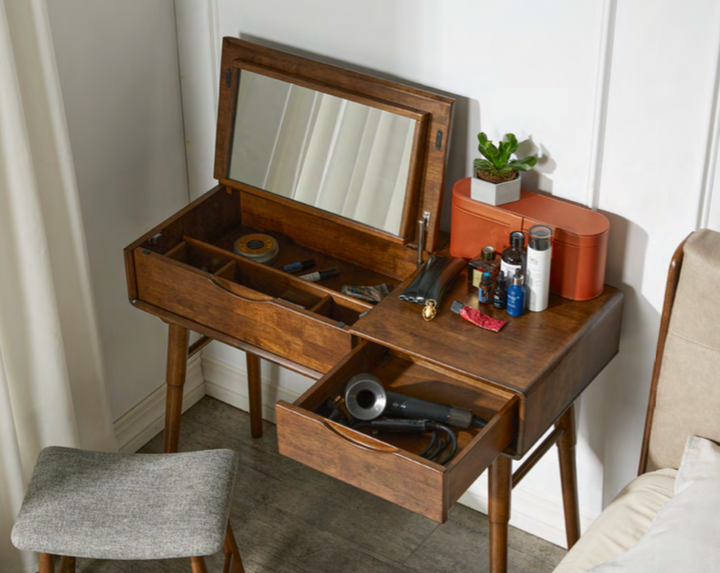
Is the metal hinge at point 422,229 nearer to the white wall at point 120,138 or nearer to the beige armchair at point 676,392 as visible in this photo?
the beige armchair at point 676,392

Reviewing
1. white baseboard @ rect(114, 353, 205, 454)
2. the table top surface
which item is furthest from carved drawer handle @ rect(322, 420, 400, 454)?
white baseboard @ rect(114, 353, 205, 454)

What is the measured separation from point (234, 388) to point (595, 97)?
4.93ft

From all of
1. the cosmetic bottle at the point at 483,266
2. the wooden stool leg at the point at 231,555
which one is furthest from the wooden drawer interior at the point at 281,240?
the wooden stool leg at the point at 231,555

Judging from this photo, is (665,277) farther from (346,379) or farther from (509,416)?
(346,379)

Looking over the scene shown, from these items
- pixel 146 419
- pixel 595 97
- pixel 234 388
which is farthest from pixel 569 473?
pixel 146 419

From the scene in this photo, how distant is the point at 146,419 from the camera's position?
8.69 feet

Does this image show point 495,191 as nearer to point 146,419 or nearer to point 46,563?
point 46,563

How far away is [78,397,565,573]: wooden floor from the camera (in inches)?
88.7

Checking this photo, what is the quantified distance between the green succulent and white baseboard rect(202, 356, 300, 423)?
3.66ft

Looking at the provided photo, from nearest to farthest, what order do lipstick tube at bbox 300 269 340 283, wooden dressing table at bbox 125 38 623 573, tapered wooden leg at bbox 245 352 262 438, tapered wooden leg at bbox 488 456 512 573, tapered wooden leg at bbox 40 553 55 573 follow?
wooden dressing table at bbox 125 38 623 573 → tapered wooden leg at bbox 488 456 512 573 → tapered wooden leg at bbox 40 553 55 573 → lipstick tube at bbox 300 269 340 283 → tapered wooden leg at bbox 245 352 262 438

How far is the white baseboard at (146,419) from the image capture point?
2.58 metres

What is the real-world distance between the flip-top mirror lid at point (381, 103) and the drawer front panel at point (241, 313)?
0.29 meters

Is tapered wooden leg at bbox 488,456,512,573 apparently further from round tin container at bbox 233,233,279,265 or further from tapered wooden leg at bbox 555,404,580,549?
round tin container at bbox 233,233,279,265

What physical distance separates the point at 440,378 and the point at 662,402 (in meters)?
0.44
